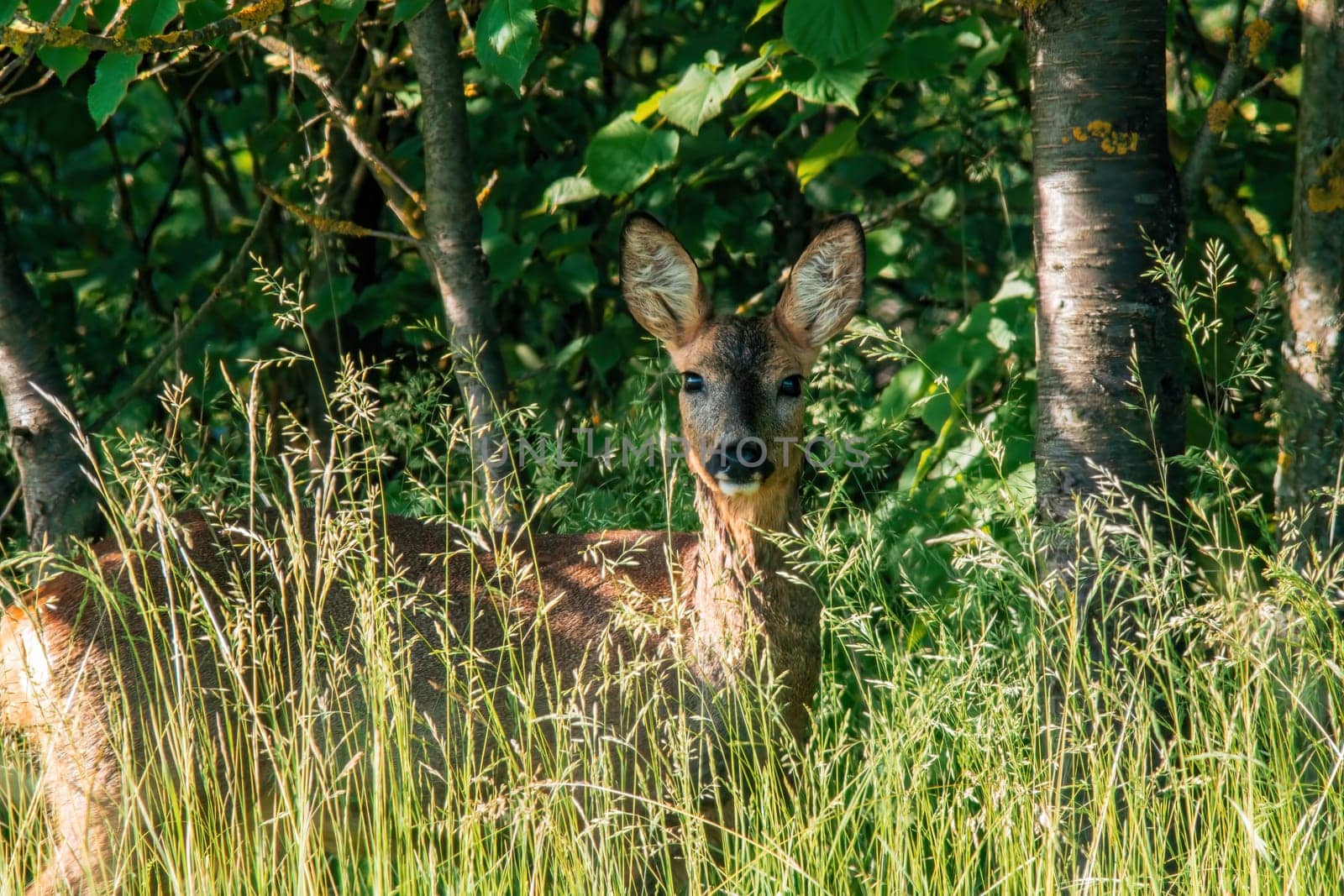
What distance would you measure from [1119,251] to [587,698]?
5.73ft

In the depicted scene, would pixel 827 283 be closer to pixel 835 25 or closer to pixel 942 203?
pixel 835 25

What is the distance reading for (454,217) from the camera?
4.32 meters

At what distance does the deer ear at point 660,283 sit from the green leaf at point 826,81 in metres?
0.55

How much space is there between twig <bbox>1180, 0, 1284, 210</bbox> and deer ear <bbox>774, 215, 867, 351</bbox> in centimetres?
94

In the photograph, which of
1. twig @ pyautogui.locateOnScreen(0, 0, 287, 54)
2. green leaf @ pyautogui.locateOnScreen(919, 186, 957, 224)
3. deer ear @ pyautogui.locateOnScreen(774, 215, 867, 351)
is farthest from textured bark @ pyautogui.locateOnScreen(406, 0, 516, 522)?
green leaf @ pyautogui.locateOnScreen(919, 186, 957, 224)

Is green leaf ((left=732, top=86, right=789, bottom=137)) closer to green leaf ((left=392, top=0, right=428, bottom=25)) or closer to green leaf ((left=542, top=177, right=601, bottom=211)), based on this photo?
green leaf ((left=542, top=177, right=601, bottom=211))

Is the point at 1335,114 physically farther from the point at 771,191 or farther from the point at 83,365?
the point at 83,365

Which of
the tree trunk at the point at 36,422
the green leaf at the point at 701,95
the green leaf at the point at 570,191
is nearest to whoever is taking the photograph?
the green leaf at the point at 701,95

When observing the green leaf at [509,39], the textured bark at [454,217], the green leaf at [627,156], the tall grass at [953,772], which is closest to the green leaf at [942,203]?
the green leaf at [627,156]

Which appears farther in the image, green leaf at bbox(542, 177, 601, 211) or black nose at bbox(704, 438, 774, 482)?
green leaf at bbox(542, 177, 601, 211)

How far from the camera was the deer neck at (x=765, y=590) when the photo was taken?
359cm

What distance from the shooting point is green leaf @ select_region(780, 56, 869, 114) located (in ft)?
12.4

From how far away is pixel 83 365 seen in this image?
6367 mm

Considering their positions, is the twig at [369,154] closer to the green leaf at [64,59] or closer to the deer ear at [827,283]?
the green leaf at [64,59]
